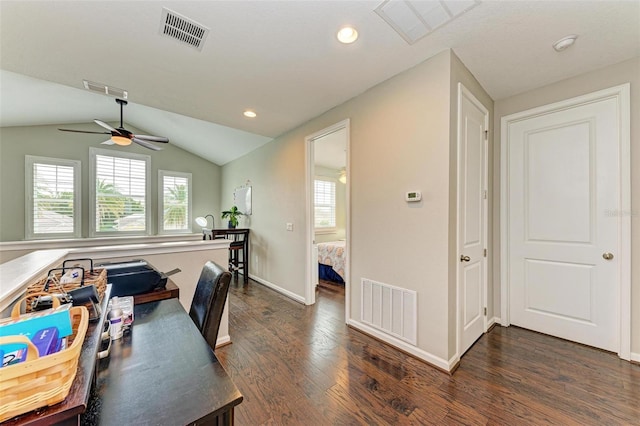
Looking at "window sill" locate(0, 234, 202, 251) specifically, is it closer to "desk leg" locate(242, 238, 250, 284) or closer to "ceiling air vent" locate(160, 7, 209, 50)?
"desk leg" locate(242, 238, 250, 284)

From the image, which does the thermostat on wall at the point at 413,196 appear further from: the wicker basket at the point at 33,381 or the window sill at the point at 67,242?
the window sill at the point at 67,242

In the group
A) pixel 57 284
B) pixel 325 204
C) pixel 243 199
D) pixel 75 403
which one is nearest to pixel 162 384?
pixel 75 403

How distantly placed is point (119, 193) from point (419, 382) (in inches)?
267

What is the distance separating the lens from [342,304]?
11.5 feet

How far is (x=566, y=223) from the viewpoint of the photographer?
2.45 meters

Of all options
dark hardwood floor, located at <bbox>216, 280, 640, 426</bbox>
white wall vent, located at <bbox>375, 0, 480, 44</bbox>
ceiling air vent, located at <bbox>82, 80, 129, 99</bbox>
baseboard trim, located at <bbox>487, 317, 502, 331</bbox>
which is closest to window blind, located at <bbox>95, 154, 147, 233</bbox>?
ceiling air vent, located at <bbox>82, 80, 129, 99</bbox>

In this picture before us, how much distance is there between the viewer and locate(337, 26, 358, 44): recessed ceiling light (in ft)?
5.87

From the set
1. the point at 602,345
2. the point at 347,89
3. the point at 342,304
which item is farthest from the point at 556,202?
the point at 342,304

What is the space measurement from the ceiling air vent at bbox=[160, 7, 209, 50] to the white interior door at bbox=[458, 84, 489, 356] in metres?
2.09

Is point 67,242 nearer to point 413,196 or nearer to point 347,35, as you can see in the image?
point 347,35

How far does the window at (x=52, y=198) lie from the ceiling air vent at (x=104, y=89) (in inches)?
148

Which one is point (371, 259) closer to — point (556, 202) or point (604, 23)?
point (556, 202)

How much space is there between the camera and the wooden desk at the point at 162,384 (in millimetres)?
702

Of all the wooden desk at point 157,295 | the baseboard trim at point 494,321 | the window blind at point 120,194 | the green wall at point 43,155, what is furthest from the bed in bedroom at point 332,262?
the window blind at point 120,194
